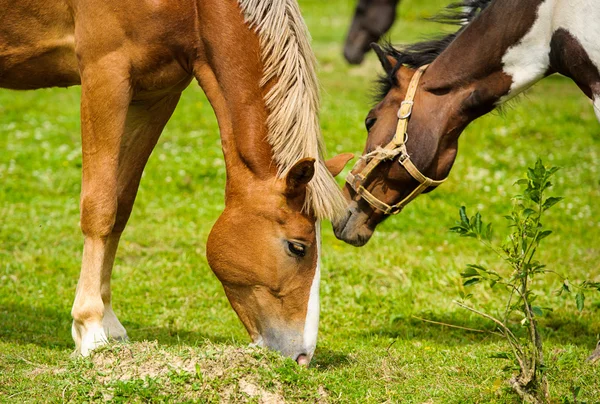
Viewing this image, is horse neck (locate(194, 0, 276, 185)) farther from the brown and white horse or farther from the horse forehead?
the brown and white horse

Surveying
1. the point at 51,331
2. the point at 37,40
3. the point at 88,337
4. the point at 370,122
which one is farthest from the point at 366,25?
the point at 88,337

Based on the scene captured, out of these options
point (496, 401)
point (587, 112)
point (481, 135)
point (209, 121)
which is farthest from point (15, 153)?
point (587, 112)

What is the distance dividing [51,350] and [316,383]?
1.81 meters

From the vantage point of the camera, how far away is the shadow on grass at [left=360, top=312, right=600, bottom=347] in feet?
18.1

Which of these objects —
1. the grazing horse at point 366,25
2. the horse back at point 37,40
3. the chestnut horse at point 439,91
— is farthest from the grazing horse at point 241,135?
the grazing horse at point 366,25

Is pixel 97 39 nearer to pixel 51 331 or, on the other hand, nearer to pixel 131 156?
pixel 131 156

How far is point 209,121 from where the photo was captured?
1072 cm

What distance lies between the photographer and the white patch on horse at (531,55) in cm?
460

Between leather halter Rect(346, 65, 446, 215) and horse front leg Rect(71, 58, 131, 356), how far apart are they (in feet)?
5.09

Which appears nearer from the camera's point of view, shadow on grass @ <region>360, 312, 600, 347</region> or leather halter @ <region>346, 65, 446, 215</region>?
leather halter @ <region>346, 65, 446, 215</region>

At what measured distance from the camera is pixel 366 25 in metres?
16.3

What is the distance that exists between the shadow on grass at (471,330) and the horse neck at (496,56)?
1.58 m

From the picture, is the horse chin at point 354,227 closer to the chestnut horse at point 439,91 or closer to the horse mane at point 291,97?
the chestnut horse at point 439,91

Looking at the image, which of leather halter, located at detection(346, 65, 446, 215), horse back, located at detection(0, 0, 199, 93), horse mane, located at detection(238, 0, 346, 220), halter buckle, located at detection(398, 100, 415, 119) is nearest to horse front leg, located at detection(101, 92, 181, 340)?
horse back, located at detection(0, 0, 199, 93)
